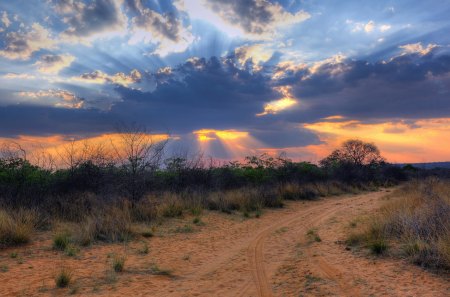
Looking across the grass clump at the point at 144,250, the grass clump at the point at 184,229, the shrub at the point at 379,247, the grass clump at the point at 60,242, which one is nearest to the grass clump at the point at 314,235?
the shrub at the point at 379,247

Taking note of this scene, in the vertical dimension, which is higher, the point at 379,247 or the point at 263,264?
the point at 379,247

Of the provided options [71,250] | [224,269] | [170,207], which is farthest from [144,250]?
[170,207]

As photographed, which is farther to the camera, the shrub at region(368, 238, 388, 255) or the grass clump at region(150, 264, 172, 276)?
the shrub at region(368, 238, 388, 255)

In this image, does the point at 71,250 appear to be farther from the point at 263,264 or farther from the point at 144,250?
the point at 263,264

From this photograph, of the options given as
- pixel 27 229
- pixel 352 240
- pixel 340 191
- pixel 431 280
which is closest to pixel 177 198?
pixel 27 229

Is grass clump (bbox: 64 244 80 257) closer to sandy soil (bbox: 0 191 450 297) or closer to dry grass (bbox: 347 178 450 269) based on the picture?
sandy soil (bbox: 0 191 450 297)

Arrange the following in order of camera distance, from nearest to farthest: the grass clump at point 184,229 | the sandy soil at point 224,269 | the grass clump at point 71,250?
the sandy soil at point 224,269
the grass clump at point 71,250
the grass clump at point 184,229

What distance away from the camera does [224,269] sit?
8.34m

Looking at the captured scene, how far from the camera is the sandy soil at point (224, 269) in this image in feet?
21.6

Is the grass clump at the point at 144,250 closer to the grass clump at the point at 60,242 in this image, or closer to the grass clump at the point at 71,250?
the grass clump at the point at 71,250

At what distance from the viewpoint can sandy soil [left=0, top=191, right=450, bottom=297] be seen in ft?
21.6

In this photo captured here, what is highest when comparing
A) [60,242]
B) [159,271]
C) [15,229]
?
[15,229]

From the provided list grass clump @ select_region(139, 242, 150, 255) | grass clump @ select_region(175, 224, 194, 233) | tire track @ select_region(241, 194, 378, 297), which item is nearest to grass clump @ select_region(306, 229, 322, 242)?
Result: tire track @ select_region(241, 194, 378, 297)

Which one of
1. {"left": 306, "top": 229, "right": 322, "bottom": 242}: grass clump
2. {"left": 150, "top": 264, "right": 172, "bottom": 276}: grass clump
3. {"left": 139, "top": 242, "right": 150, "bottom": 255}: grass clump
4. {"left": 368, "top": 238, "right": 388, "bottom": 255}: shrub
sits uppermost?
{"left": 368, "top": 238, "right": 388, "bottom": 255}: shrub
